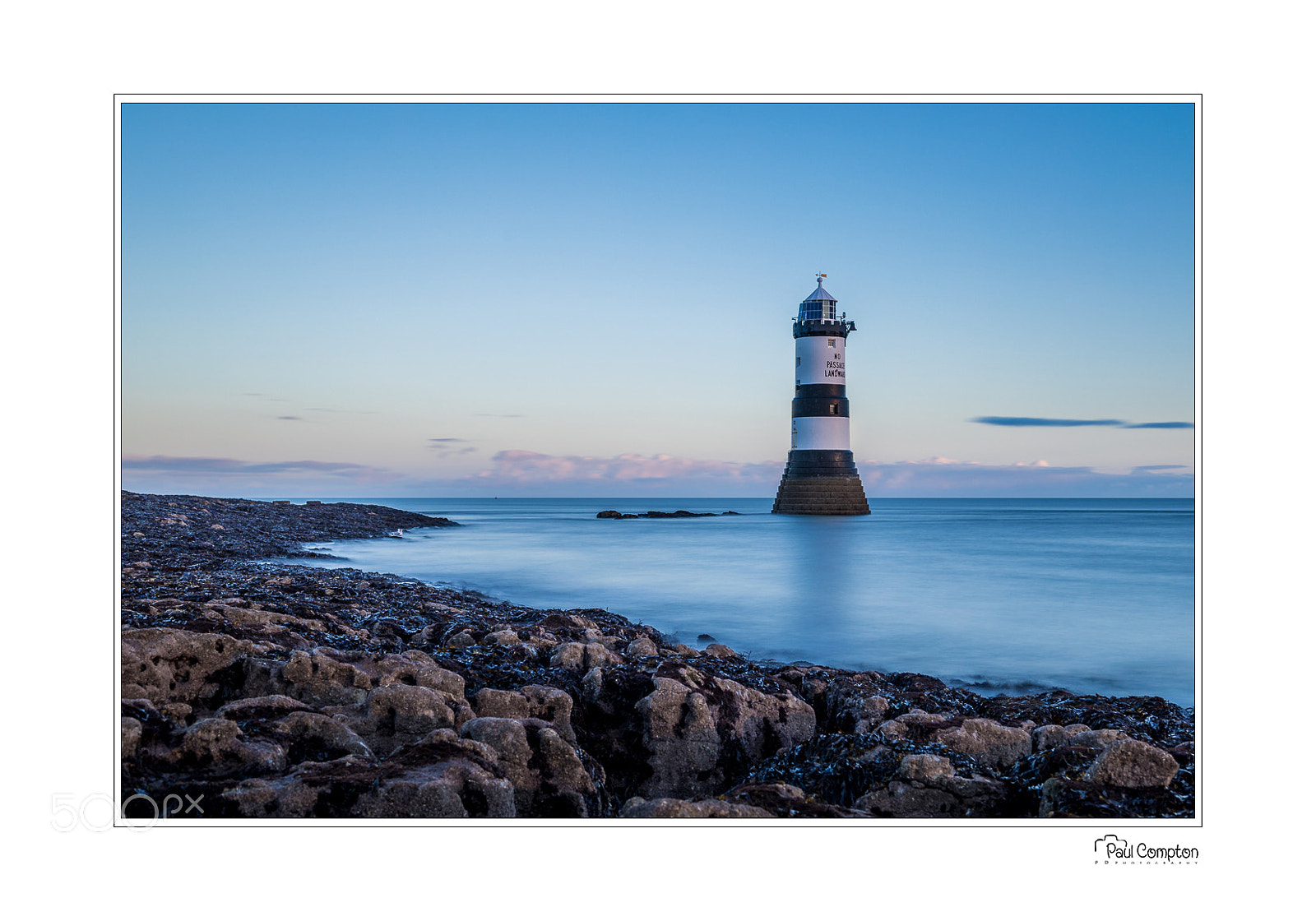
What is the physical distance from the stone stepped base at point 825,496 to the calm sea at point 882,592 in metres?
0.45

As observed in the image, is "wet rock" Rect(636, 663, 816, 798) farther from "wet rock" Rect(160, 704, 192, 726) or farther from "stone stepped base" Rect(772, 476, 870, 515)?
"stone stepped base" Rect(772, 476, 870, 515)

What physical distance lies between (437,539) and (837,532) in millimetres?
14945

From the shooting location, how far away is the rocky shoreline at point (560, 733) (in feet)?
11.3

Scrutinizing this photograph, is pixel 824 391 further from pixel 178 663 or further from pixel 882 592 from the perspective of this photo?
pixel 178 663

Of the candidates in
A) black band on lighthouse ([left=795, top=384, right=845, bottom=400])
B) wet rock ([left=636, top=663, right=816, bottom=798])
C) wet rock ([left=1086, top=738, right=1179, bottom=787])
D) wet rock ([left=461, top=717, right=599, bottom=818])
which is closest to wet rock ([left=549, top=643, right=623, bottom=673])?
wet rock ([left=636, top=663, right=816, bottom=798])

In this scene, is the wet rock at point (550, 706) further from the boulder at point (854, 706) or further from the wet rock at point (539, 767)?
the boulder at point (854, 706)

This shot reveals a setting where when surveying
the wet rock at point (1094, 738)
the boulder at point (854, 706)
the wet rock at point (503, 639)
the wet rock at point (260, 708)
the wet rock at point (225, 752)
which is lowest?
the boulder at point (854, 706)

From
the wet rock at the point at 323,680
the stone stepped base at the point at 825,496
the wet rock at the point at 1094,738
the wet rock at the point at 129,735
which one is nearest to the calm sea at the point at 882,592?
the stone stepped base at the point at 825,496

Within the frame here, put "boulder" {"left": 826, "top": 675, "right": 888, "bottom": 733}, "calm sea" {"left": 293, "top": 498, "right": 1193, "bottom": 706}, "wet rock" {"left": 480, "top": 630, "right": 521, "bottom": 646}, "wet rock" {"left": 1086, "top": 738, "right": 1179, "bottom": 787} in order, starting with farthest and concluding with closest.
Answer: "calm sea" {"left": 293, "top": 498, "right": 1193, "bottom": 706} < "wet rock" {"left": 480, "top": 630, "right": 521, "bottom": 646} < "boulder" {"left": 826, "top": 675, "right": 888, "bottom": 733} < "wet rock" {"left": 1086, "top": 738, "right": 1179, "bottom": 787}

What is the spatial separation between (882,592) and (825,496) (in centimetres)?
1577

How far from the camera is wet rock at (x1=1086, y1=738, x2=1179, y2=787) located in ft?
12.0

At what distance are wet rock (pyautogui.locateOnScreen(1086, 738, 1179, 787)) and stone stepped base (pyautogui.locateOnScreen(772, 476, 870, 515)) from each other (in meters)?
27.8
